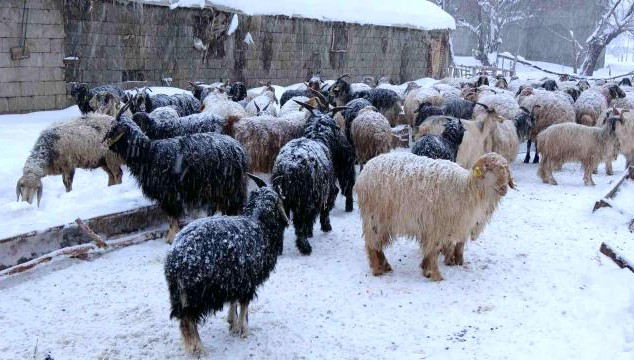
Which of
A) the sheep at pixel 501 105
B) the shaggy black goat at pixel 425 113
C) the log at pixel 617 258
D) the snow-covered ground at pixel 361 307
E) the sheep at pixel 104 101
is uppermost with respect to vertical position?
the sheep at pixel 501 105

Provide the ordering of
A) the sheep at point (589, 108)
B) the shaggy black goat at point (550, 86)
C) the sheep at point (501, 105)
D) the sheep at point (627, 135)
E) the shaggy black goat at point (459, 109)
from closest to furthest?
the sheep at point (627, 135)
the sheep at point (501, 105)
the shaggy black goat at point (459, 109)
the sheep at point (589, 108)
the shaggy black goat at point (550, 86)

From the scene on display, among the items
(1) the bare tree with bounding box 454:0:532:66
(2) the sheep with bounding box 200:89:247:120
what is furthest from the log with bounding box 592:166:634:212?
(1) the bare tree with bounding box 454:0:532:66

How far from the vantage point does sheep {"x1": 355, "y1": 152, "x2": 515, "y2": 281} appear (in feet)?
16.8

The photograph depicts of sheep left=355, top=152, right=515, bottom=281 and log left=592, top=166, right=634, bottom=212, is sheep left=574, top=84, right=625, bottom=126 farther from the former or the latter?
sheep left=355, top=152, right=515, bottom=281

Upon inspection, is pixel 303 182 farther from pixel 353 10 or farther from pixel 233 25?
pixel 353 10

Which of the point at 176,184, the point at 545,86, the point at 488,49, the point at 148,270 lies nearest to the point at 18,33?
the point at 176,184

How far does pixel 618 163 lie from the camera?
11.5 metres

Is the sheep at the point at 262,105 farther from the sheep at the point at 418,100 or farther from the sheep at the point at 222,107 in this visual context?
the sheep at the point at 418,100

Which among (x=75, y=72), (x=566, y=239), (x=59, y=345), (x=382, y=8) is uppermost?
(x=382, y=8)

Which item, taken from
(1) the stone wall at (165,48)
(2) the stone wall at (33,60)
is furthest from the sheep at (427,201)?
→ (1) the stone wall at (165,48)

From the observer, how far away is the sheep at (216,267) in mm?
3650

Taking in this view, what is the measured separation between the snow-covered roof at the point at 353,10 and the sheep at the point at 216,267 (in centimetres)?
1206

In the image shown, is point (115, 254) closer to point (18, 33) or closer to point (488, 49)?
point (18, 33)

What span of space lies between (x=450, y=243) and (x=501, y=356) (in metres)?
1.49
